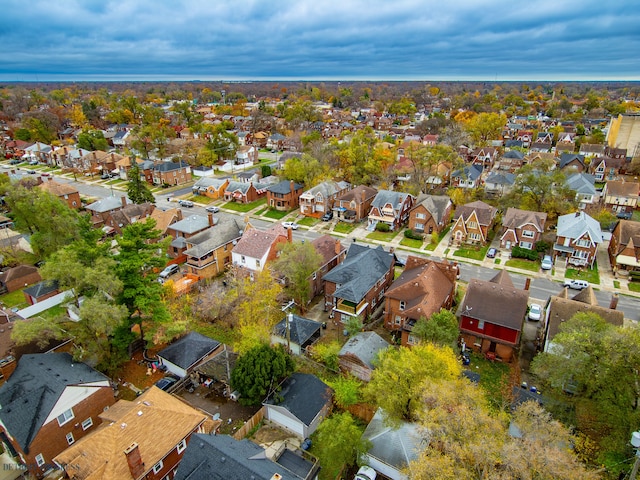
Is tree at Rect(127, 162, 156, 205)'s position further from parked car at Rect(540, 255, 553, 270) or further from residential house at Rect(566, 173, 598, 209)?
residential house at Rect(566, 173, 598, 209)

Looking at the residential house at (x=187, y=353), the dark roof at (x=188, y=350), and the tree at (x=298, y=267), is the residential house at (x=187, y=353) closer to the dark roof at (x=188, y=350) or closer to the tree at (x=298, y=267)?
the dark roof at (x=188, y=350)

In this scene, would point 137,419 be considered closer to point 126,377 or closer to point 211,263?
point 126,377

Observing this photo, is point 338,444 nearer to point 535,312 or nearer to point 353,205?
point 535,312

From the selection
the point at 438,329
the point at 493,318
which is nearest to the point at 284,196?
the point at 493,318

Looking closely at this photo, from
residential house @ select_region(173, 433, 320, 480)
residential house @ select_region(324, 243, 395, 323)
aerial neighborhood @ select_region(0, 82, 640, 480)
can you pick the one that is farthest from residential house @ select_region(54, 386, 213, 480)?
residential house @ select_region(324, 243, 395, 323)

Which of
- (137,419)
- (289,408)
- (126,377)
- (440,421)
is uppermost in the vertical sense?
(440,421)

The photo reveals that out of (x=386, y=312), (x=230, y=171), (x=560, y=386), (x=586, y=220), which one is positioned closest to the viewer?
(x=560, y=386)

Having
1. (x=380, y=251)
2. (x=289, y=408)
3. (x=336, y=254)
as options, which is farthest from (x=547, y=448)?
(x=336, y=254)
